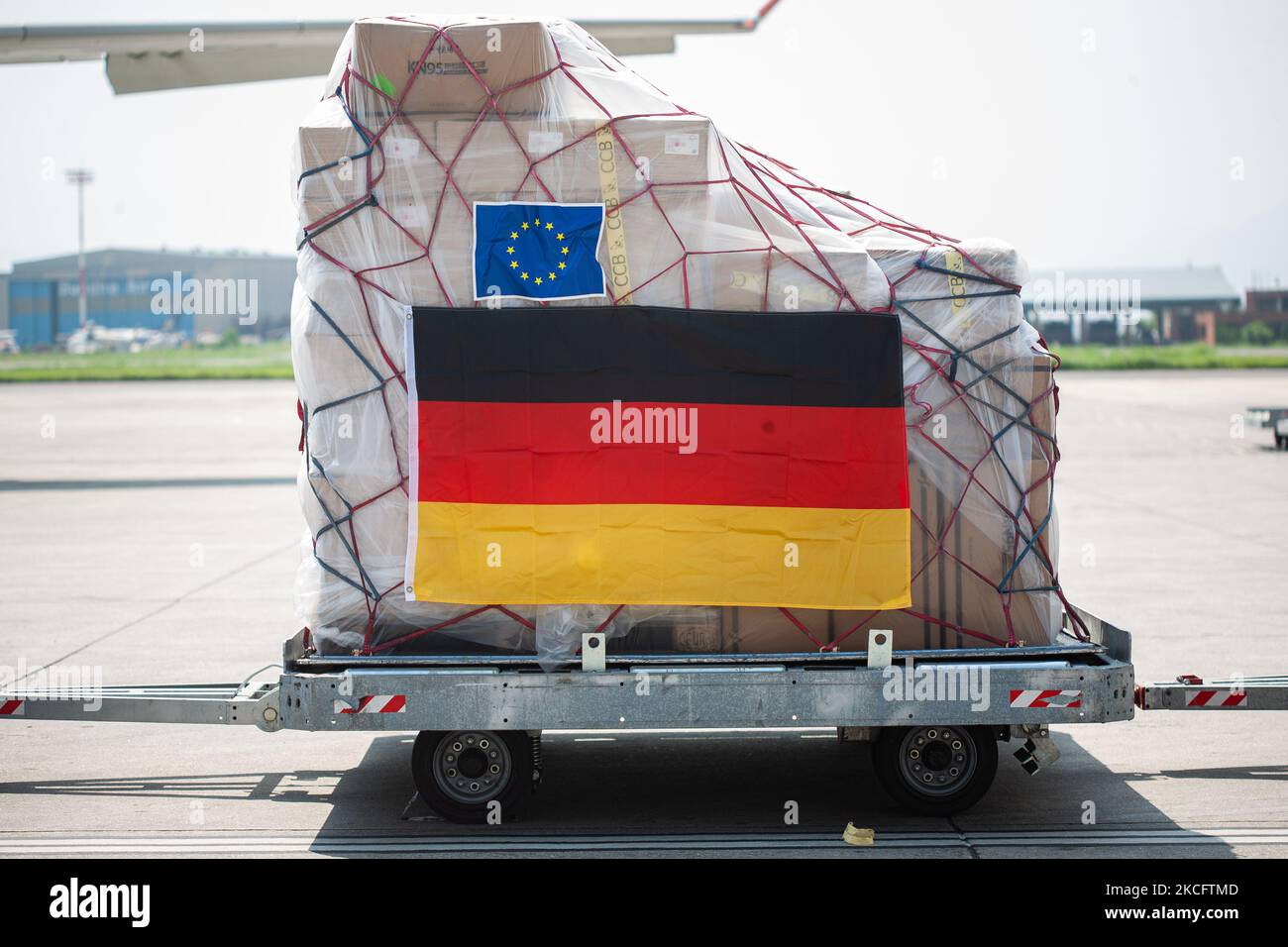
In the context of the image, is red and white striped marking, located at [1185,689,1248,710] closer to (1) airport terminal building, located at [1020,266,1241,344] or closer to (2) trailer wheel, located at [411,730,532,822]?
(2) trailer wheel, located at [411,730,532,822]

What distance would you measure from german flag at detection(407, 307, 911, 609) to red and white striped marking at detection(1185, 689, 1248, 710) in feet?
5.71

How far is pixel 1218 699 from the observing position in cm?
721

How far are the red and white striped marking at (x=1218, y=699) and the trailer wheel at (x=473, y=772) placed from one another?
3487 mm

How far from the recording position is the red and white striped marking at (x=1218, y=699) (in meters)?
7.16

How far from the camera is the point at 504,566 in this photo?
6.70m

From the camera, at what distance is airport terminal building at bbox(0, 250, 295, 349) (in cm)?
12444

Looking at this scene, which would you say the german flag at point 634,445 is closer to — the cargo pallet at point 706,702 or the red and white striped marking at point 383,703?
the cargo pallet at point 706,702

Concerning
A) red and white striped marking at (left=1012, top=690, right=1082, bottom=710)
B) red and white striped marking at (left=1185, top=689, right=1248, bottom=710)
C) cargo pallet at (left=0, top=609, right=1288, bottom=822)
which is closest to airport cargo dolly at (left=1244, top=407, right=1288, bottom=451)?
red and white striped marking at (left=1185, top=689, right=1248, bottom=710)
